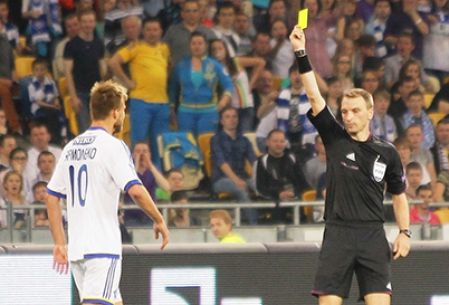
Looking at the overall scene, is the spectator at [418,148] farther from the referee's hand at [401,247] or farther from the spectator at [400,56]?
the referee's hand at [401,247]

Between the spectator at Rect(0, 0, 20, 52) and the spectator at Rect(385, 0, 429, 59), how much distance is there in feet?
13.4

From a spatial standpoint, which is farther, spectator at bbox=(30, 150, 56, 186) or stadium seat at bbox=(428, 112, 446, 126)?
stadium seat at bbox=(428, 112, 446, 126)

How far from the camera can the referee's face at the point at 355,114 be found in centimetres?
882

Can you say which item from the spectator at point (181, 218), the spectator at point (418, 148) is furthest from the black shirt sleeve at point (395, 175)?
the spectator at point (418, 148)

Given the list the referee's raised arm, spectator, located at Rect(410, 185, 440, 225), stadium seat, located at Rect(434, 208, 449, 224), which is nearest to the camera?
the referee's raised arm

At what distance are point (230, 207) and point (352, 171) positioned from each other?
3.82 metres

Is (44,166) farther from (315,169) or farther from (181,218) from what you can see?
(315,169)

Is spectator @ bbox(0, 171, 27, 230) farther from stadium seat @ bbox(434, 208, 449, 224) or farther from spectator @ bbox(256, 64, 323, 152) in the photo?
stadium seat @ bbox(434, 208, 449, 224)

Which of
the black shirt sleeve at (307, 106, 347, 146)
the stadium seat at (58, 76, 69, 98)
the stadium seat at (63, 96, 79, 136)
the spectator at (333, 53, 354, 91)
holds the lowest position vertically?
the black shirt sleeve at (307, 106, 347, 146)

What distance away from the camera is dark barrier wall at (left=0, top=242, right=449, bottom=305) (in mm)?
10484

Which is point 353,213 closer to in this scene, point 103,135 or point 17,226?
point 103,135

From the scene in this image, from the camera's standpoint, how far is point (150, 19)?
15023mm

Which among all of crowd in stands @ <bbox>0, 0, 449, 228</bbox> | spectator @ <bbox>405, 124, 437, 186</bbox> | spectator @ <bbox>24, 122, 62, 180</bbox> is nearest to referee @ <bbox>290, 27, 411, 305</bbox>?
crowd in stands @ <bbox>0, 0, 449, 228</bbox>

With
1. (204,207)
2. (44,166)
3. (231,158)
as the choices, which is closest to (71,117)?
(44,166)
